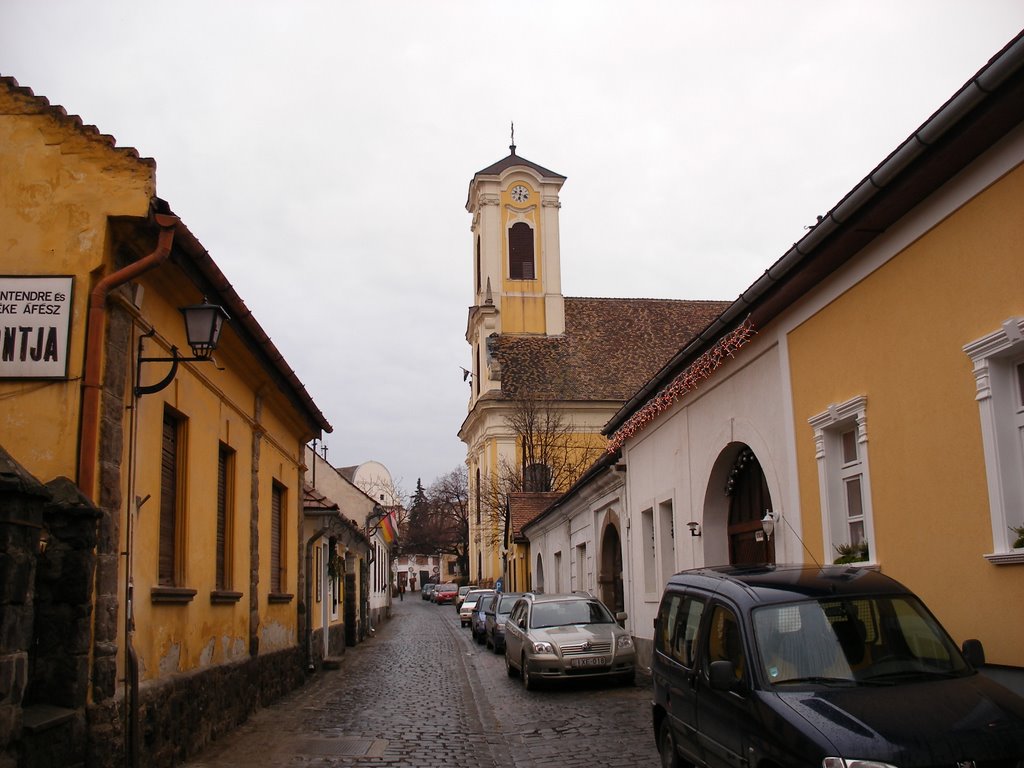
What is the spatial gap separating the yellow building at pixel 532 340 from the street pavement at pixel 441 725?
31.9 meters

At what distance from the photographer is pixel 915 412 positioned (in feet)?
27.3

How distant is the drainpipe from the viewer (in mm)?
7891

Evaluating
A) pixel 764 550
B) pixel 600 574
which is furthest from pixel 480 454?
pixel 764 550

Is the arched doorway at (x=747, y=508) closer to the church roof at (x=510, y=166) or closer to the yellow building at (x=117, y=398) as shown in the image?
the yellow building at (x=117, y=398)

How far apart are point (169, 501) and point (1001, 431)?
301 inches

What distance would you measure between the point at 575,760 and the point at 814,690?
4.63 m

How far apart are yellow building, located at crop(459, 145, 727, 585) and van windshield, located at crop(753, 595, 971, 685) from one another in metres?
43.4

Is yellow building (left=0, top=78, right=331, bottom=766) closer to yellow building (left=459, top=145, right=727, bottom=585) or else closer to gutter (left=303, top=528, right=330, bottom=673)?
gutter (left=303, top=528, right=330, bottom=673)

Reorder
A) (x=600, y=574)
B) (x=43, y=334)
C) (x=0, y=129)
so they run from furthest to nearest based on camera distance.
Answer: (x=600, y=574) → (x=0, y=129) → (x=43, y=334)

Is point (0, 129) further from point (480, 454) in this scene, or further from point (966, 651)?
point (480, 454)

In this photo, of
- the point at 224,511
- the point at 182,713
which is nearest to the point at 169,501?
the point at 182,713

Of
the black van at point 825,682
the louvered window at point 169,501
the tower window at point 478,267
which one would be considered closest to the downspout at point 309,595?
the louvered window at point 169,501

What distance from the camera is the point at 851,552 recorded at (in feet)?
32.3

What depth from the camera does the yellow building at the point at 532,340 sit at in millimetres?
52125
